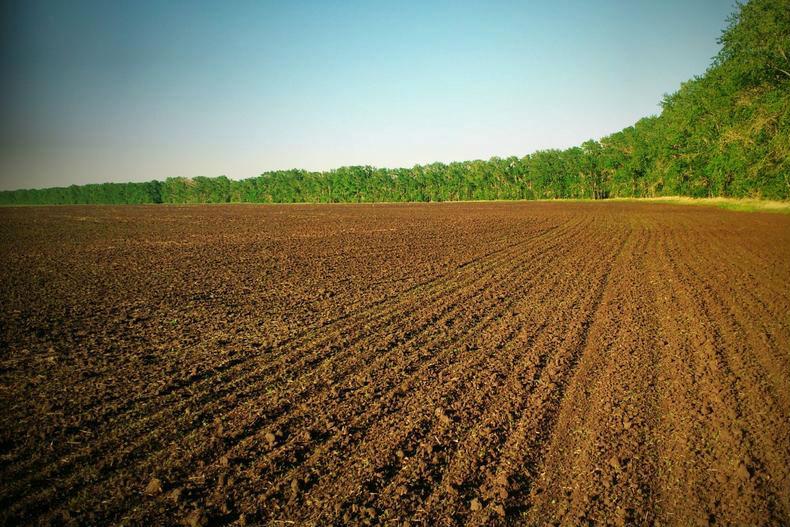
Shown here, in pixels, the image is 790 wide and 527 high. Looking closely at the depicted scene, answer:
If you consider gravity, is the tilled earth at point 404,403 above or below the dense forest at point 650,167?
below

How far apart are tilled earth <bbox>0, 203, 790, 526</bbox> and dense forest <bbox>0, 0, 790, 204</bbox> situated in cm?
2557

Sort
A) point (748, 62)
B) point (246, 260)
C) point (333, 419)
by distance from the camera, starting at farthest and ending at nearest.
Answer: point (748, 62) < point (246, 260) < point (333, 419)

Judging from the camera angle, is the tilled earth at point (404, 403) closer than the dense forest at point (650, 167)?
Yes

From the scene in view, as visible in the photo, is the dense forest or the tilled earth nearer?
the tilled earth

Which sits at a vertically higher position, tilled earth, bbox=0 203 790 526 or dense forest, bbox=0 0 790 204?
dense forest, bbox=0 0 790 204

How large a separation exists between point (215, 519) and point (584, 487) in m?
3.39

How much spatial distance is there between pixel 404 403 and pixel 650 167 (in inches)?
3395

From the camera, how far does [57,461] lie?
13.4 feet

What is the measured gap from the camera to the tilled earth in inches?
137

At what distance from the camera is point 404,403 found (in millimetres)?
5141

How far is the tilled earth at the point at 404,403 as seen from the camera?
349cm

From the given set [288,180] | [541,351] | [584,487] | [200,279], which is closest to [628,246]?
[541,351]

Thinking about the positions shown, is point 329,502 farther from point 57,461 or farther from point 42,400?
point 42,400

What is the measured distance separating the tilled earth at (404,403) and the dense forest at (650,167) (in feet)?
83.9
